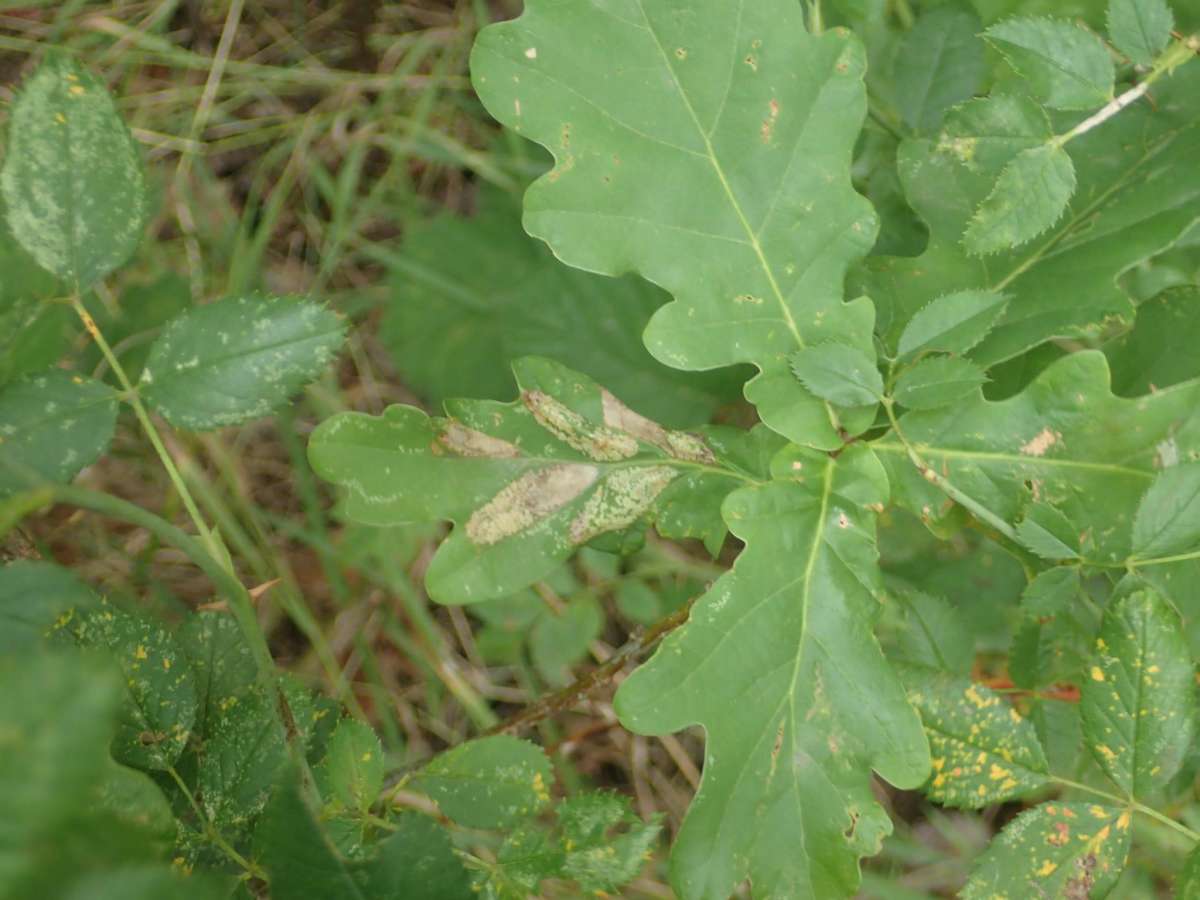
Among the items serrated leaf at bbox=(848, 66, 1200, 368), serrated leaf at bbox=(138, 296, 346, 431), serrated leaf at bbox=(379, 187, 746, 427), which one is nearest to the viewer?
serrated leaf at bbox=(138, 296, 346, 431)

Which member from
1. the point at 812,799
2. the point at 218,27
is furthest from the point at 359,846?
the point at 218,27

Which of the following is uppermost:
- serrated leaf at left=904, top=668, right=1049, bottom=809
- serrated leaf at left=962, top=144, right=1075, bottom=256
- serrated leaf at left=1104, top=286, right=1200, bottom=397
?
serrated leaf at left=962, top=144, right=1075, bottom=256

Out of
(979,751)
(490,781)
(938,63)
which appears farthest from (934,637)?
(938,63)

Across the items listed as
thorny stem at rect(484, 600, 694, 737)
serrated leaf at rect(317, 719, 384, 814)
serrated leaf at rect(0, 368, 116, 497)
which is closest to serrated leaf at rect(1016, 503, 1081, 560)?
thorny stem at rect(484, 600, 694, 737)

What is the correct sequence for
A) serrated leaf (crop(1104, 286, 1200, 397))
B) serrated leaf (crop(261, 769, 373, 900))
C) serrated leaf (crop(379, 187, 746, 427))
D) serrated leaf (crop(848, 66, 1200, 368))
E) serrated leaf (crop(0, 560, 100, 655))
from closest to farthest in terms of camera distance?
serrated leaf (crop(261, 769, 373, 900))
serrated leaf (crop(0, 560, 100, 655))
serrated leaf (crop(848, 66, 1200, 368))
serrated leaf (crop(1104, 286, 1200, 397))
serrated leaf (crop(379, 187, 746, 427))

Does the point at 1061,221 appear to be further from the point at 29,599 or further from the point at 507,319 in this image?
the point at 29,599

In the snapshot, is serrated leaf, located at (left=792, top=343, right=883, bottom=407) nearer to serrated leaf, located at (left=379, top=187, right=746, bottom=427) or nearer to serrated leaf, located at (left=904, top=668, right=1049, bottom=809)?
serrated leaf, located at (left=904, top=668, right=1049, bottom=809)

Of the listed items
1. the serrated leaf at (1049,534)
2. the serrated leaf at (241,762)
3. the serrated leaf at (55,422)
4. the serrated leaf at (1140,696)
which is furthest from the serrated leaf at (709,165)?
the serrated leaf at (241,762)
